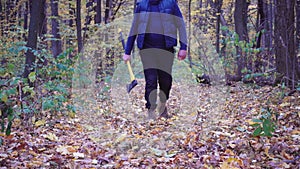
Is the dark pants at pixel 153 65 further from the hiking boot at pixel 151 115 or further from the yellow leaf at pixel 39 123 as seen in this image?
the yellow leaf at pixel 39 123

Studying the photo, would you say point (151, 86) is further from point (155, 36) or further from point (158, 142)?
point (158, 142)

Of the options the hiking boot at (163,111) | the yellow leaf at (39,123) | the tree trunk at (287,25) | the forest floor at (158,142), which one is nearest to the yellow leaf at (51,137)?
the forest floor at (158,142)

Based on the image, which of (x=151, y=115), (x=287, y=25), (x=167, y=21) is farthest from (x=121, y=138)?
(x=287, y=25)

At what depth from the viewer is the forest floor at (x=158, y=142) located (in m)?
3.09

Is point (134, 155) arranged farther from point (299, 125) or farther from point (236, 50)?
point (236, 50)

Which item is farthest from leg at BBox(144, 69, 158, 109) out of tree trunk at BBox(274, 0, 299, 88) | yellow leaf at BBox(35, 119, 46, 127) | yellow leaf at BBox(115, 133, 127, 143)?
tree trunk at BBox(274, 0, 299, 88)

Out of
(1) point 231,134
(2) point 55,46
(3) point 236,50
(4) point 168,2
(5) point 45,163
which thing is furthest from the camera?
(2) point 55,46

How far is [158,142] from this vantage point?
3854 mm

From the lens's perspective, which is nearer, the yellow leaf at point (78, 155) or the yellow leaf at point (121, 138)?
the yellow leaf at point (78, 155)

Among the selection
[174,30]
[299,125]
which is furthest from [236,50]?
[299,125]

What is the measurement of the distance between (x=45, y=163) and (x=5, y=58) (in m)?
8.76

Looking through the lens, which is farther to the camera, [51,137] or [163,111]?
[163,111]

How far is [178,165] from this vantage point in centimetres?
307

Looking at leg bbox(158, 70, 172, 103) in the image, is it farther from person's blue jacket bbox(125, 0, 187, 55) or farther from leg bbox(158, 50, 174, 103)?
person's blue jacket bbox(125, 0, 187, 55)
